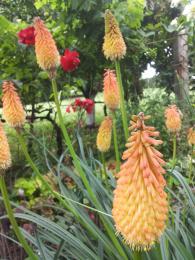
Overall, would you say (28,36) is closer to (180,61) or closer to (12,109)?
(12,109)

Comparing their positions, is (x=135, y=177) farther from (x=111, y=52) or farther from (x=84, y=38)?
(x=84, y=38)

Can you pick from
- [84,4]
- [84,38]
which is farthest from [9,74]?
[84,4]

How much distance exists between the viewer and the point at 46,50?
7.04ft

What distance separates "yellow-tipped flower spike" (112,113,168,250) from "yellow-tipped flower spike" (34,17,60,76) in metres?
1.07

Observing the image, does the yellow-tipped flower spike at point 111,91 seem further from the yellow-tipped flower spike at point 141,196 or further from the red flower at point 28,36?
the red flower at point 28,36

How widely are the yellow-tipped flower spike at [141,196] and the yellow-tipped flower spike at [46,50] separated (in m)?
1.07

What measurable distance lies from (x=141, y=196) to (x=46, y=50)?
4.02ft

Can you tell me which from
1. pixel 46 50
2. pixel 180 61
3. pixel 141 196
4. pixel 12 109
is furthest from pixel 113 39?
pixel 180 61

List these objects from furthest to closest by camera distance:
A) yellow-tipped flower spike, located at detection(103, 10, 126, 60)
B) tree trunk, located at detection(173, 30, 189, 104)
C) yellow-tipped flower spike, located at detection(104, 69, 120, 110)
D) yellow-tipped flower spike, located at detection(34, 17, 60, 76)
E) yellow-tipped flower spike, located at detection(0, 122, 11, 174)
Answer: tree trunk, located at detection(173, 30, 189, 104) → yellow-tipped flower spike, located at detection(104, 69, 120, 110) → yellow-tipped flower spike, located at detection(103, 10, 126, 60) → yellow-tipped flower spike, located at detection(34, 17, 60, 76) → yellow-tipped flower spike, located at detection(0, 122, 11, 174)

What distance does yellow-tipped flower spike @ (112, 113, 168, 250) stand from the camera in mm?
1147

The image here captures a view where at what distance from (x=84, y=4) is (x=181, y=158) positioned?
6.57 ft

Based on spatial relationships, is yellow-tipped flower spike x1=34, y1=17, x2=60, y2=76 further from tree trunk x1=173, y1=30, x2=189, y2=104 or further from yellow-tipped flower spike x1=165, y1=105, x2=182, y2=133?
tree trunk x1=173, y1=30, x2=189, y2=104

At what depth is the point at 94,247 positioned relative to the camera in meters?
2.42

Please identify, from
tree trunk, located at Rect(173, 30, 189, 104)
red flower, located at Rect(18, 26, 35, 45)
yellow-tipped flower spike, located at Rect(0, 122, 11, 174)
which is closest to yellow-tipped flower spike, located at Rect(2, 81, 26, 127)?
yellow-tipped flower spike, located at Rect(0, 122, 11, 174)
